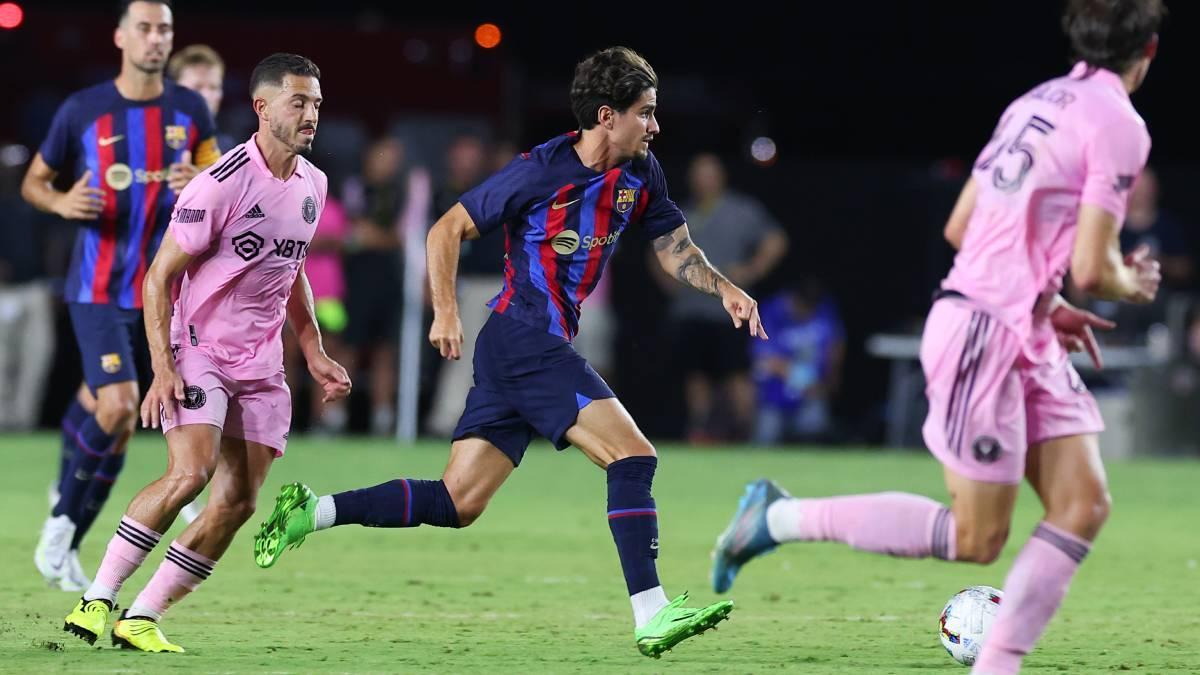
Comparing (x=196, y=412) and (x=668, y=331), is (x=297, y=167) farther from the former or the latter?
(x=668, y=331)

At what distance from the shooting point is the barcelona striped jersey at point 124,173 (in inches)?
326

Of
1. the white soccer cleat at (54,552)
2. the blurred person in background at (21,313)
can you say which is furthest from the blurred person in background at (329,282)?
A: the white soccer cleat at (54,552)

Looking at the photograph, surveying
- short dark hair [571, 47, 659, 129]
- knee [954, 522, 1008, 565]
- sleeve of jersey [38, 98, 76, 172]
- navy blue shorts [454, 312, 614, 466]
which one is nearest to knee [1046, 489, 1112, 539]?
knee [954, 522, 1008, 565]

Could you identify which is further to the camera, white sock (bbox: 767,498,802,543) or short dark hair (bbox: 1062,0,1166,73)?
white sock (bbox: 767,498,802,543)

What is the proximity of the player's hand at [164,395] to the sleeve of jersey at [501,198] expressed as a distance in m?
1.09

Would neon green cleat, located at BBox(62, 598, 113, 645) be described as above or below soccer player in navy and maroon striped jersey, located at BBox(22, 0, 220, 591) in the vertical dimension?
below

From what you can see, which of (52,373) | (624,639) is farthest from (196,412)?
(52,373)

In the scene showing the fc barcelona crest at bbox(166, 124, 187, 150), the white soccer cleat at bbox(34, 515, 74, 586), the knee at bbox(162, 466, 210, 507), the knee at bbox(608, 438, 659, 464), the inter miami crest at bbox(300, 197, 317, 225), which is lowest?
the white soccer cleat at bbox(34, 515, 74, 586)

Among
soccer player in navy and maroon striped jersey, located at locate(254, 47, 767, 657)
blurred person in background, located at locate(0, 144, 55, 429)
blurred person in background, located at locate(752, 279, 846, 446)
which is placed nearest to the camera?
soccer player in navy and maroon striped jersey, located at locate(254, 47, 767, 657)

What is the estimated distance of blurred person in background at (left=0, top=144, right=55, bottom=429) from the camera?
Answer: 1619 centimetres

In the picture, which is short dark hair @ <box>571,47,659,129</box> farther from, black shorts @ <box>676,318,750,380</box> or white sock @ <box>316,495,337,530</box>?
black shorts @ <box>676,318,750,380</box>

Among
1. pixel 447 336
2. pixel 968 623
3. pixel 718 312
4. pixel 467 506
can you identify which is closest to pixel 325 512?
pixel 467 506

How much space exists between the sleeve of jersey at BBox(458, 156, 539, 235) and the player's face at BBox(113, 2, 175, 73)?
2197 mm

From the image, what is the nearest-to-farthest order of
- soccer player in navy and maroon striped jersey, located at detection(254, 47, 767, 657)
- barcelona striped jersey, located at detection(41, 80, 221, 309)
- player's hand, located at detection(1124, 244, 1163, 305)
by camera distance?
player's hand, located at detection(1124, 244, 1163, 305), soccer player in navy and maroon striped jersey, located at detection(254, 47, 767, 657), barcelona striped jersey, located at detection(41, 80, 221, 309)
